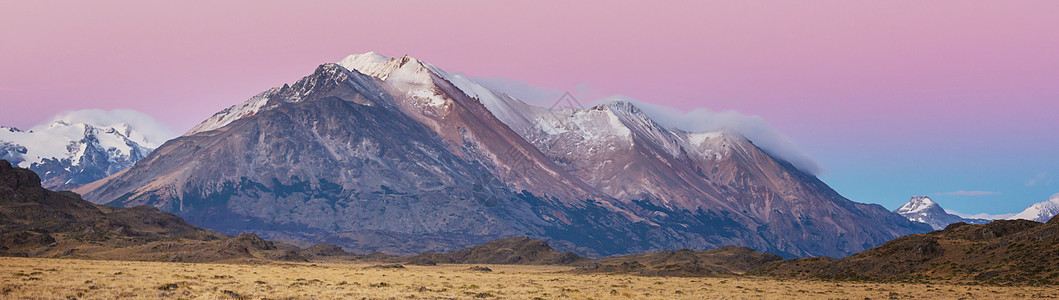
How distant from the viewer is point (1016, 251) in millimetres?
146500

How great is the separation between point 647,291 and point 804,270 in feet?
300

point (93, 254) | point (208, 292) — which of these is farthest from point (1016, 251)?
point (93, 254)

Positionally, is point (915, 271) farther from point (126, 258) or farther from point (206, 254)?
point (126, 258)

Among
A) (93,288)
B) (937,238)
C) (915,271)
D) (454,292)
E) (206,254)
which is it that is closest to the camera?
(93,288)

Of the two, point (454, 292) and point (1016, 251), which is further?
point (1016, 251)

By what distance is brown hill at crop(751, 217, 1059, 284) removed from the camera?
5344 inches

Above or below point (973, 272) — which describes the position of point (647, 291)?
below

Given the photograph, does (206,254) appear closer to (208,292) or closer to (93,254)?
(93,254)

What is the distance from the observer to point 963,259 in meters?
154

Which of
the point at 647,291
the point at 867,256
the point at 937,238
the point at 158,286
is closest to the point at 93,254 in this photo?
the point at 158,286

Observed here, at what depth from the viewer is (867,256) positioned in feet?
580

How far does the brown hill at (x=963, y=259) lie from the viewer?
A: 135750mm

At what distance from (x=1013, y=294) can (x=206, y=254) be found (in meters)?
160

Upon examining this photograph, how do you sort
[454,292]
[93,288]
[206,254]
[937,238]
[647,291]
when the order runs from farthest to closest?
1. [206,254]
2. [937,238]
3. [647,291]
4. [454,292]
5. [93,288]
